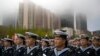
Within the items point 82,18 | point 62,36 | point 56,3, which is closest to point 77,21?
point 82,18

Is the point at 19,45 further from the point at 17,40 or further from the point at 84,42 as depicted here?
the point at 84,42

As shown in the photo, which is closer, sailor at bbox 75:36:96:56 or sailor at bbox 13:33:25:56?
sailor at bbox 75:36:96:56

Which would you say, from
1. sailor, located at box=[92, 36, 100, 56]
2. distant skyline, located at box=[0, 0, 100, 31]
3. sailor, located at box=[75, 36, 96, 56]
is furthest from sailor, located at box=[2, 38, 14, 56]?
sailor, located at box=[92, 36, 100, 56]

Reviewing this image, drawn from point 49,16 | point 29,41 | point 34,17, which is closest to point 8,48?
point 29,41

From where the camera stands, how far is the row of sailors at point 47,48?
2680mm

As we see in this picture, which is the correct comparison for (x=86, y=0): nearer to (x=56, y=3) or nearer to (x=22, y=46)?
(x=56, y=3)

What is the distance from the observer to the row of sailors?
8.79 ft

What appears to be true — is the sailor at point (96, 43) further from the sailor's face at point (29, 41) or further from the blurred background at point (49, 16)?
the sailor's face at point (29, 41)

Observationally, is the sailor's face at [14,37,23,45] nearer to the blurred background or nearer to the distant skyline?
the blurred background

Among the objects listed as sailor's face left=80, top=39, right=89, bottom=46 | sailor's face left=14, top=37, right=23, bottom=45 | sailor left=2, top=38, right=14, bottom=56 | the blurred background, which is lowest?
sailor left=2, top=38, right=14, bottom=56

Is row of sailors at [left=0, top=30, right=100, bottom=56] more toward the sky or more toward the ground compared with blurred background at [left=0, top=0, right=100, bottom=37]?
more toward the ground

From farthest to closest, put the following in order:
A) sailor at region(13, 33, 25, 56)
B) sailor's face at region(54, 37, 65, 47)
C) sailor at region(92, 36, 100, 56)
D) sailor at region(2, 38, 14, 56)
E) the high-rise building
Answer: sailor at region(2, 38, 14, 56) < sailor at region(13, 33, 25, 56) < the high-rise building < sailor's face at region(54, 37, 65, 47) < sailor at region(92, 36, 100, 56)

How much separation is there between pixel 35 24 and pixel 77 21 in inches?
27.3

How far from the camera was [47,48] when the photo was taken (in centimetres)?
310
